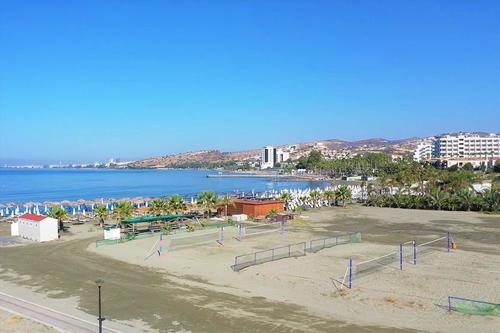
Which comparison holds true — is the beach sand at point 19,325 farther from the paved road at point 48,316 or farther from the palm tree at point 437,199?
the palm tree at point 437,199

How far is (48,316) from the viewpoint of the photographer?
820 inches

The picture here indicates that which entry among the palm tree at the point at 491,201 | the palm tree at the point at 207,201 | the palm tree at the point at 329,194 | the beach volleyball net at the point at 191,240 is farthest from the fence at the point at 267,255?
the palm tree at the point at 329,194

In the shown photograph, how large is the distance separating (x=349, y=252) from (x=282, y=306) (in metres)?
14.0

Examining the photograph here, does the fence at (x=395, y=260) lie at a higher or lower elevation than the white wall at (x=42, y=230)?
lower

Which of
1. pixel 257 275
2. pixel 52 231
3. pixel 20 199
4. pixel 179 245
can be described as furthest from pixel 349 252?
pixel 20 199

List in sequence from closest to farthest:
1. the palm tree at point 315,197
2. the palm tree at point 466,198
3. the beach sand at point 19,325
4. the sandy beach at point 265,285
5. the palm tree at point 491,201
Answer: the beach sand at point 19,325
the sandy beach at point 265,285
the palm tree at point 491,201
the palm tree at point 466,198
the palm tree at point 315,197

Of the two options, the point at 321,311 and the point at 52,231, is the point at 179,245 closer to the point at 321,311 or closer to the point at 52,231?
the point at 52,231

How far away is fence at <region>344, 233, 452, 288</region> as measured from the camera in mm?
27844

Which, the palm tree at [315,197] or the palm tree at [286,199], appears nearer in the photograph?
the palm tree at [286,199]

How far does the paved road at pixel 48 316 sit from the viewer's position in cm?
1912

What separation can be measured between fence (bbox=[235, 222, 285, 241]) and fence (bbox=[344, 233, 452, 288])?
1252 cm

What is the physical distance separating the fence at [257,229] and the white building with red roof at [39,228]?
15.4 metres

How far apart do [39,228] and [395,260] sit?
28223 millimetres

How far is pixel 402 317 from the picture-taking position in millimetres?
20344
